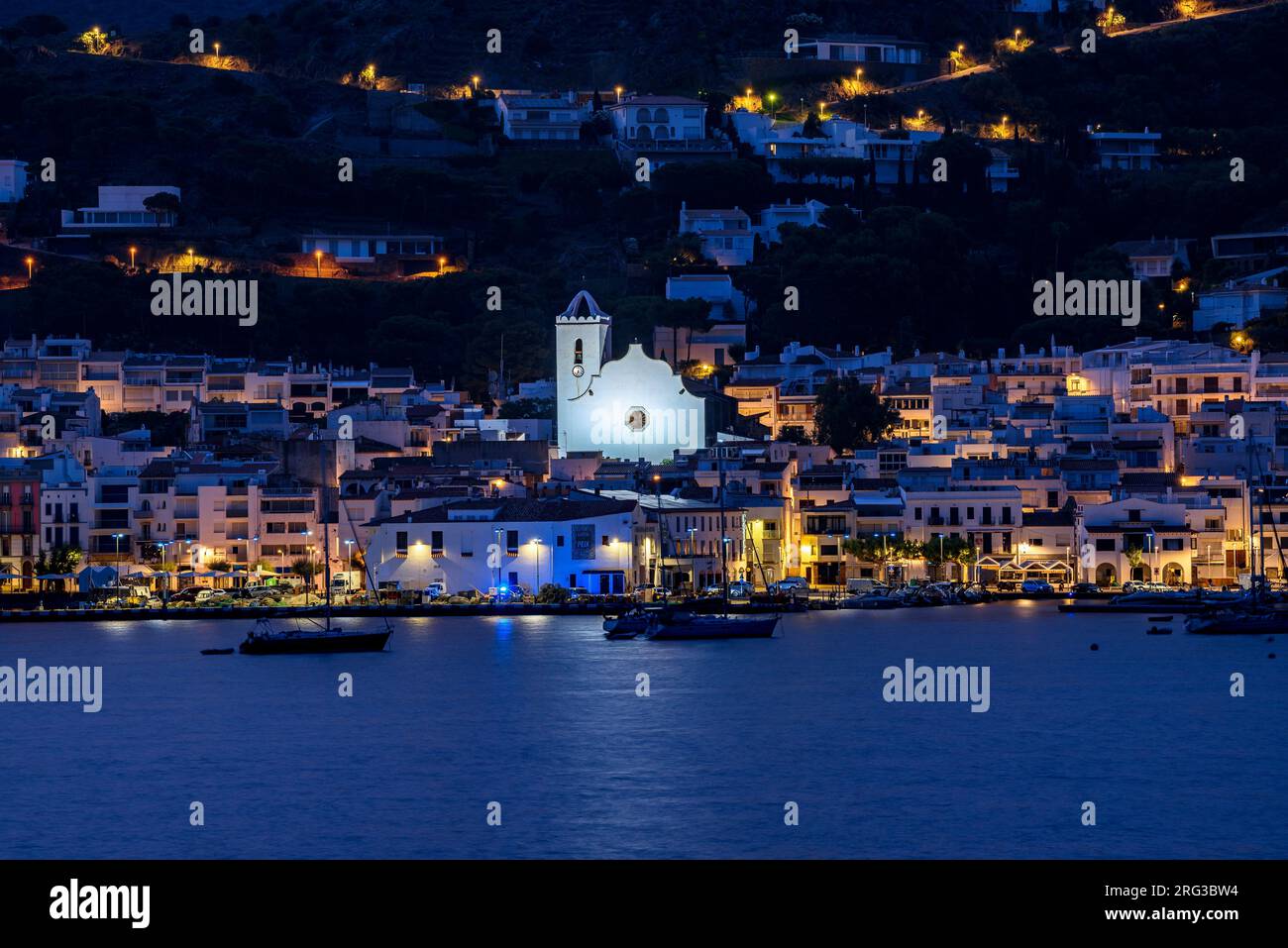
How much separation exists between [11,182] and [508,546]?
5364cm

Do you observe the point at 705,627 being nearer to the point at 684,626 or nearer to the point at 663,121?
the point at 684,626

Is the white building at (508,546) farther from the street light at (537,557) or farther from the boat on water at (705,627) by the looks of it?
the boat on water at (705,627)

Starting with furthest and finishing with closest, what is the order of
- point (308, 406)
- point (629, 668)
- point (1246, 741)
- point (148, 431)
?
point (308, 406) → point (148, 431) → point (629, 668) → point (1246, 741)

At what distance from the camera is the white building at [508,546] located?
194 feet

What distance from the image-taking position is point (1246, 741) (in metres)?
38.5

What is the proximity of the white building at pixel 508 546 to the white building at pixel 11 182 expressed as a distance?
50956 mm

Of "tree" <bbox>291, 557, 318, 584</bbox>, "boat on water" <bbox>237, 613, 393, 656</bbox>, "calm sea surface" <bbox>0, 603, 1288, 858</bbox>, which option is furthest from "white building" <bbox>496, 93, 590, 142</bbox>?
"boat on water" <bbox>237, 613, 393, 656</bbox>

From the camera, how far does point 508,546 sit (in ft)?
194

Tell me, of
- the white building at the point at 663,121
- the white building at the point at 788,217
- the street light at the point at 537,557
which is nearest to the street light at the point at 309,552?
the street light at the point at 537,557

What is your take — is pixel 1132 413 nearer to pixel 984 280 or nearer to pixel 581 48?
pixel 984 280

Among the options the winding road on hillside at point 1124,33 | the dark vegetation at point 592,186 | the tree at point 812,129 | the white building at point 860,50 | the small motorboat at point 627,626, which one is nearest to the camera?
the small motorboat at point 627,626

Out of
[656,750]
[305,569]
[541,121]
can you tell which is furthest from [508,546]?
[541,121]

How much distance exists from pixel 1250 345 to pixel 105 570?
39.5 m
